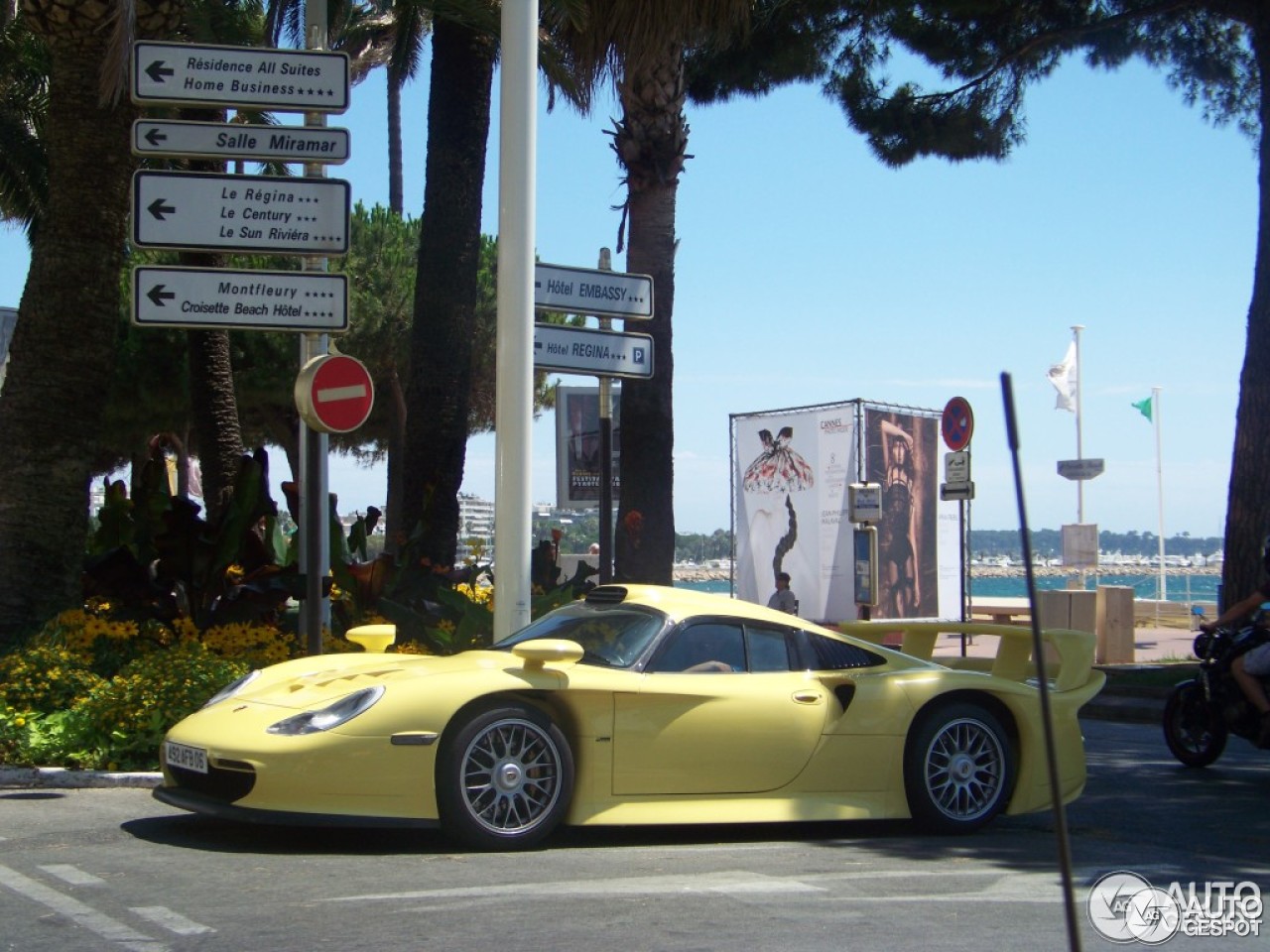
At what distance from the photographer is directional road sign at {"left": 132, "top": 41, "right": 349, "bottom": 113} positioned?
9773mm

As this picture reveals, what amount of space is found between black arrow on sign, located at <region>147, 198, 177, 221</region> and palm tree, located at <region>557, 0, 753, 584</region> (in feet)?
17.6

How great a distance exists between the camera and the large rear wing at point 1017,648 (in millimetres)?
8070

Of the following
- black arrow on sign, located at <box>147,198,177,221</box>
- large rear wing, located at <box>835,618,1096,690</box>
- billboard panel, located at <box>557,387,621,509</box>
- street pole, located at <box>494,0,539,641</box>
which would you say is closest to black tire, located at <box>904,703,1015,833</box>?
large rear wing, located at <box>835,618,1096,690</box>

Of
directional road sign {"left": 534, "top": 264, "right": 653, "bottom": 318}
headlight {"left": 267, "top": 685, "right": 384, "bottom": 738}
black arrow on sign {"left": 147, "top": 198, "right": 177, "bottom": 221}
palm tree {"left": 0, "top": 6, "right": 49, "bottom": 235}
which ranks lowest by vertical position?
headlight {"left": 267, "top": 685, "right": 384, "bottom": 738}

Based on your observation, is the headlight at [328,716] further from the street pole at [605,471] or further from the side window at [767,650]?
the street pole at [605,471]

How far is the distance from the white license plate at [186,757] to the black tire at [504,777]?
1018 mm

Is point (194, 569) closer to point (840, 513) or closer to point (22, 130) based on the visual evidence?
point (840, 513)

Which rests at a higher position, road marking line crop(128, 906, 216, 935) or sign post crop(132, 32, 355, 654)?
sign post crop(132, 32, 355, 654)

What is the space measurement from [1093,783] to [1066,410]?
2936 cm

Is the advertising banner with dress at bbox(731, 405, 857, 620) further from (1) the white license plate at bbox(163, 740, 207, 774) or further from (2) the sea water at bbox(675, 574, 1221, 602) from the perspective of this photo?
(1) the white license plate at bbox(163, 740, 207, 774)

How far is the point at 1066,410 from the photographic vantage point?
37.7 metres

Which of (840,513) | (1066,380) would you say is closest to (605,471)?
(840,513)

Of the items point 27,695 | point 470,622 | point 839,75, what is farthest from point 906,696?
point 839,75

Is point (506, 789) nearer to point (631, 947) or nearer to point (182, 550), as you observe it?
point (631, 947)
